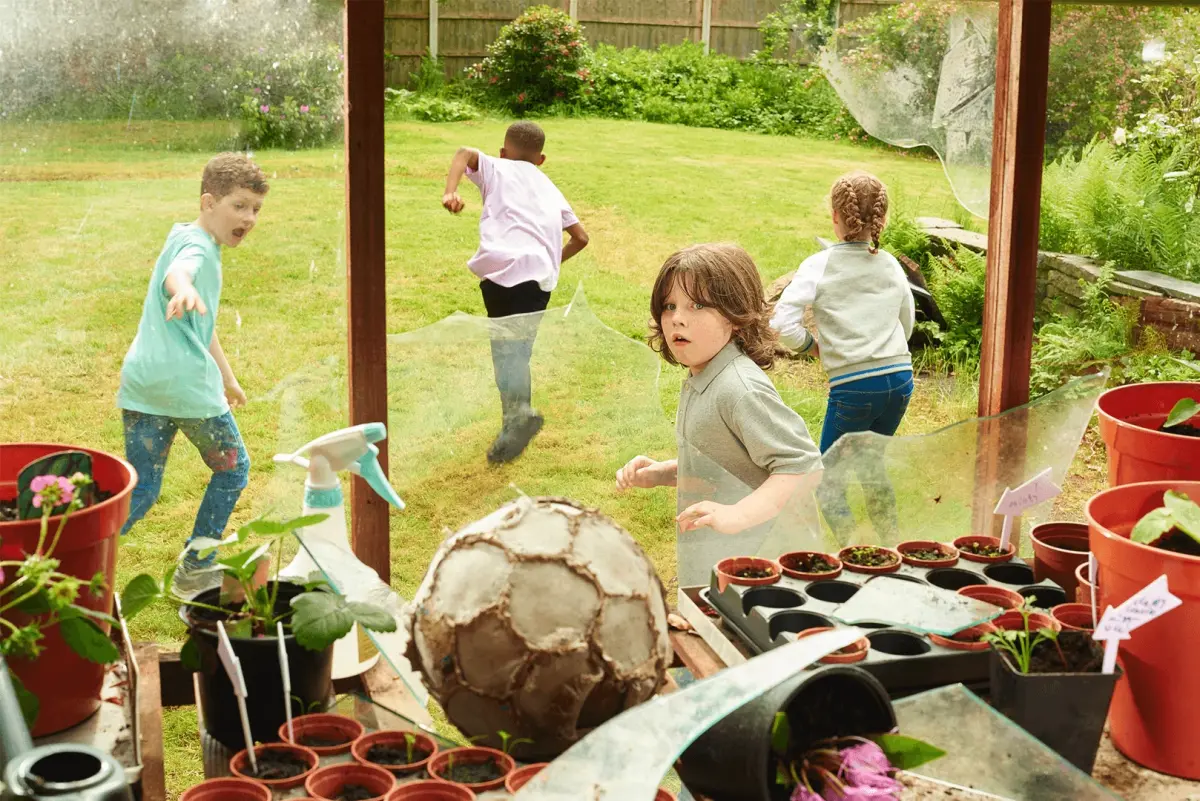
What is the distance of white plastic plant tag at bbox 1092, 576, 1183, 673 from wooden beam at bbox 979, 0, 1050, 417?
128 cm

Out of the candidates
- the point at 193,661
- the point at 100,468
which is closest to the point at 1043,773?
the point at 193,661

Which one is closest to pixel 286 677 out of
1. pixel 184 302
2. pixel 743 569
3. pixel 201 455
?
pixel 743 569

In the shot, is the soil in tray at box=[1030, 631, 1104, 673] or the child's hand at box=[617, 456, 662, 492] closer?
the soil in tray at box=[1030, 631, 1104, 673]

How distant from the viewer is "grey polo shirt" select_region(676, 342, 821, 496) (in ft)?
7.06

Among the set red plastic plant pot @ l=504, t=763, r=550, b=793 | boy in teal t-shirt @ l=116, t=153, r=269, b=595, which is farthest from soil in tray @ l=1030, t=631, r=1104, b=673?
boy in teal t-shirt @ l=116, t=153, r=269, b=595

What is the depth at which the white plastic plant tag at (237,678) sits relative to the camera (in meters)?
1.06

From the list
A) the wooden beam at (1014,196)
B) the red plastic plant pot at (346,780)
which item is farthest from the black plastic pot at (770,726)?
the wooden beam at (1014,196)

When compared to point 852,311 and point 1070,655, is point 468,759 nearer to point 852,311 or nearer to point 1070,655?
point 1070,655

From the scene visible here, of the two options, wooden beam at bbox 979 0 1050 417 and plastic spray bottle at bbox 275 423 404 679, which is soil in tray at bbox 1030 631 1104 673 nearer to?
plastic spray bottle at bbox 275 423 404 679

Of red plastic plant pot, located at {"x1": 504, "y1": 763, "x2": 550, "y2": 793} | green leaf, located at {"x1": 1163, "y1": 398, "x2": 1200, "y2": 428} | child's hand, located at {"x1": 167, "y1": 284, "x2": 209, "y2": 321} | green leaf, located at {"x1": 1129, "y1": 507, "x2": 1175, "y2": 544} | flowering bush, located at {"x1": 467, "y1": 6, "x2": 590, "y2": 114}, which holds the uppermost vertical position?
flowering bush, located at {"x1": 467, "y1": 6, "x2": 590, "y2": 114}

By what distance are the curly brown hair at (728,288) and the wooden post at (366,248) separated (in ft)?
1.81

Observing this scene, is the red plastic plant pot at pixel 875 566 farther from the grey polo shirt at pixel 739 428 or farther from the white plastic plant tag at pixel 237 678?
the white plastic plant tag at pixel 237 678

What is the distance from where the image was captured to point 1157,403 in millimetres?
1844

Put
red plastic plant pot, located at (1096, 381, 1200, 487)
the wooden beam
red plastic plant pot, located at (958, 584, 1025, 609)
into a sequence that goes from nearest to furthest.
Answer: red plastic plant pot, located at (958, 584, 1025, 609) < red plastic plant pot, located at (1096, 381, 1200, 487) < the wooden beam
